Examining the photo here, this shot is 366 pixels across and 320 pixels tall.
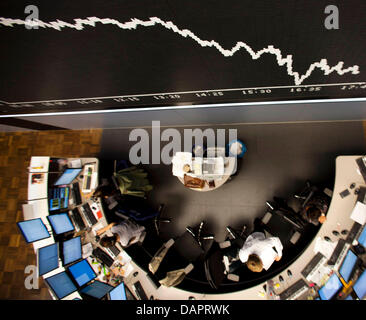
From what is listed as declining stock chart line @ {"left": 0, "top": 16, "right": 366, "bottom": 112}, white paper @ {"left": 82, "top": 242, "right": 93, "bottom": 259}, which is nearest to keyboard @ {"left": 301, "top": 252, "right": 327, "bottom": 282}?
declining stock chart line @ {"left": 0, "top": 16, "right": 366, "bottom": 112}

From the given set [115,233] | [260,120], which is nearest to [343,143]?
[260,120]

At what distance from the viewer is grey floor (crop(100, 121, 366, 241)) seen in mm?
3076

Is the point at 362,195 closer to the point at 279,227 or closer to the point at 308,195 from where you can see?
the point at 308,195

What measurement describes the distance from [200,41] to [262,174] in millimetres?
2502

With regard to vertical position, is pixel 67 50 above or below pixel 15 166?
above

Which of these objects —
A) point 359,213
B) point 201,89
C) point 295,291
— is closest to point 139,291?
point 295,291

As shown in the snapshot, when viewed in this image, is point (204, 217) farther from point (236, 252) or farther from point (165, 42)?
point (165, 42)

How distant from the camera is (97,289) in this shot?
2531 mm

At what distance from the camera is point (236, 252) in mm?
2748

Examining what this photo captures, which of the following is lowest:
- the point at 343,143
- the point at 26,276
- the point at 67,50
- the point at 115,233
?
the point at 26,276

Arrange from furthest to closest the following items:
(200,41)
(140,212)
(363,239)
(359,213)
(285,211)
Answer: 1. (140,212)
2. (285,211)
3. (359,213)
4. (363,239)
5. (200,41)

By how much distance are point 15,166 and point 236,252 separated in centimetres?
430
